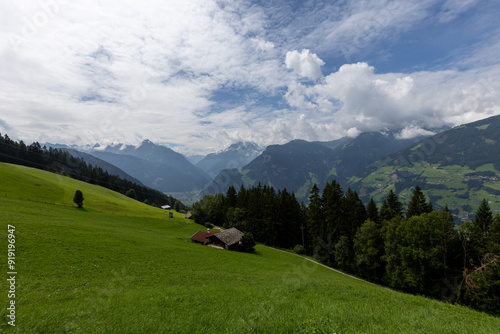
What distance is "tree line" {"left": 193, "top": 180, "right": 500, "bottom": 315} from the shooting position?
32.8 metres

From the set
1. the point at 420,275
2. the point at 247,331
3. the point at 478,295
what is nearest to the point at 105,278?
the point at 247,331

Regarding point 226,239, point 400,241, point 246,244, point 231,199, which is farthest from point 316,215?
point 231,199

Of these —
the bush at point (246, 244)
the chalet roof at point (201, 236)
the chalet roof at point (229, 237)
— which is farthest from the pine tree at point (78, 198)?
the bush at point (246, 244)

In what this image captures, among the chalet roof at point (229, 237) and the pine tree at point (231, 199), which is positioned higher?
the pine tree at point (231, 199)

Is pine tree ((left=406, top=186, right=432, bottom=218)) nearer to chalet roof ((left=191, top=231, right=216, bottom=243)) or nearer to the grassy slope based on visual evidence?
the grassy slope

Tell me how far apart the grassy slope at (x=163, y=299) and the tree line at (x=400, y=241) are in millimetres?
19066

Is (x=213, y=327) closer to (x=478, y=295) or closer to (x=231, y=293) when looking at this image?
(x=231, y=293)

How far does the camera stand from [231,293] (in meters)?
15.6

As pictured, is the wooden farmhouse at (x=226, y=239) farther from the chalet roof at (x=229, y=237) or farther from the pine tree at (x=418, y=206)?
the pine tree at (x=418, y=206)

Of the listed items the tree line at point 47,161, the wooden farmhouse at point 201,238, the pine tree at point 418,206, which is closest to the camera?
the pine tree at point 418,206

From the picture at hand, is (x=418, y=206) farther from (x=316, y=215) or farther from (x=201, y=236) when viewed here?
(x=201, y=236)

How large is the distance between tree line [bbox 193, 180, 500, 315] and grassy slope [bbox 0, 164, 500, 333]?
751 inches

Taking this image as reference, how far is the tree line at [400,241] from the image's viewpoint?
32812mm

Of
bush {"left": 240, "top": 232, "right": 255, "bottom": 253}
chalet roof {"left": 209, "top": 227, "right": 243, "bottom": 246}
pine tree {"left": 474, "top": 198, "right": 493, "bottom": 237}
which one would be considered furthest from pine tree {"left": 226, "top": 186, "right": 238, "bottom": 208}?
pine tree {"left": 474, "top": 198, "right": 493, "bottom": 237}
